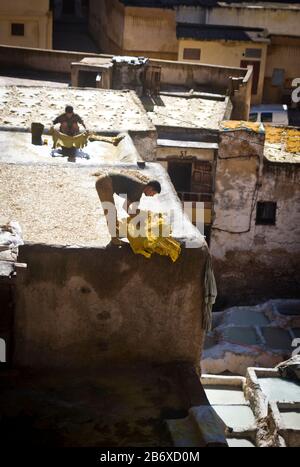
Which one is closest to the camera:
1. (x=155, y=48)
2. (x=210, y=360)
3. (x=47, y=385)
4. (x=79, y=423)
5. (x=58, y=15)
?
(x=79, y=423)

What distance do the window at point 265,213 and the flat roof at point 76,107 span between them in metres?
5.32

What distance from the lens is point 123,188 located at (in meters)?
14.1

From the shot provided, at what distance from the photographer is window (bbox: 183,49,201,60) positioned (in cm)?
3753

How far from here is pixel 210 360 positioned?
72.9 feet

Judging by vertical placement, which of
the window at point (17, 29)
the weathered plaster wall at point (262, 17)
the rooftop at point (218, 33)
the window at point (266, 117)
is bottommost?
the window at point (266, 117)

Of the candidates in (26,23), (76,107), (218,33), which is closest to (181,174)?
(76,107)

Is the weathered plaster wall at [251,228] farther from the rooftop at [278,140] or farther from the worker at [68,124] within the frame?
the worker at [68,124]

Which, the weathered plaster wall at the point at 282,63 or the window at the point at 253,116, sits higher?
the weathered plaster wall at the point at 282,63

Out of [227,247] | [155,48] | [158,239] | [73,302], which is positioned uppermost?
[155,48]

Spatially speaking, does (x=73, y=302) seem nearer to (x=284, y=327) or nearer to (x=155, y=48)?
(x=284, y=327)

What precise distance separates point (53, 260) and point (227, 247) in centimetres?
1509

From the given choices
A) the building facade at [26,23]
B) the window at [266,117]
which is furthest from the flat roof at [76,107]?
the window at [266,117]

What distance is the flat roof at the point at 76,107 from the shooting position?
2056cm
